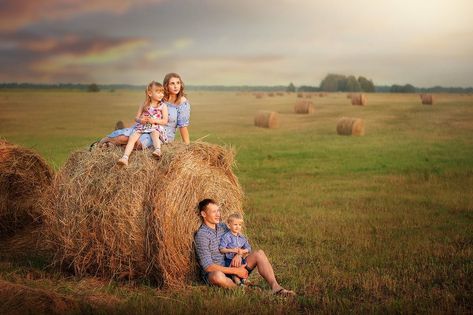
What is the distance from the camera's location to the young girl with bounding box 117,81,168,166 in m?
8.66

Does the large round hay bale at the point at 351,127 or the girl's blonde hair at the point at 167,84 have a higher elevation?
the girl's blonde hair at the point at 167,84

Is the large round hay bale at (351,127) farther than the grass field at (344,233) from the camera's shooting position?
Yes

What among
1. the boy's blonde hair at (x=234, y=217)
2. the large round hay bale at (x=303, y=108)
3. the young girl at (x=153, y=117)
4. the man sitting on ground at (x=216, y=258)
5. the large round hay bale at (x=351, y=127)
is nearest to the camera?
the man sitting on ground at (x=216, y=258)

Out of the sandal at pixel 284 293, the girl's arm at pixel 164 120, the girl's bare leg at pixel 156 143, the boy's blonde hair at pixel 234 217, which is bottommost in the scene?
the sandal at pixel 284 293

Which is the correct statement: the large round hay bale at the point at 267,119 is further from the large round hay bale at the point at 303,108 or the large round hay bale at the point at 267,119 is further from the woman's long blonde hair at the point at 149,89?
the woman's long blonde hair at the point at 149,89

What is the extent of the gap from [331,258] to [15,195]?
5828mm

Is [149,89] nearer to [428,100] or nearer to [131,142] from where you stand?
[131,142]

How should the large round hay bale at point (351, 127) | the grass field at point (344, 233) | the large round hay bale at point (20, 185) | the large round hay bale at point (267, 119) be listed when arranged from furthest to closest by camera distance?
the large round hay bale at point (267, 119)
the large round hay bale at point (351, 127)
the large round hay bale at point (20, 185)
the grass field at point (344, 233)

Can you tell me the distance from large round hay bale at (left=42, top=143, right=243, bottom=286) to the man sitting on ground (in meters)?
0.18

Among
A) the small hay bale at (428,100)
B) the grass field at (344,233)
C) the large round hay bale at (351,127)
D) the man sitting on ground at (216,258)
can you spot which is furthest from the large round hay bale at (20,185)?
the small hay bale at (428,100)

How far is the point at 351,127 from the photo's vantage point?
28766 millimetres

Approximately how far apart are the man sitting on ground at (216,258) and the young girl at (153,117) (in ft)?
4.24

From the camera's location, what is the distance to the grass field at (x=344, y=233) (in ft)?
23.7

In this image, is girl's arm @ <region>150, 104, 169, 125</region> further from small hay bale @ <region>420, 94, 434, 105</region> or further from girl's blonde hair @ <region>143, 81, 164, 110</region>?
small hay bale @ <region>420, 94, 434, 105</region>
